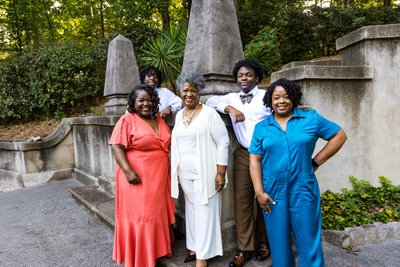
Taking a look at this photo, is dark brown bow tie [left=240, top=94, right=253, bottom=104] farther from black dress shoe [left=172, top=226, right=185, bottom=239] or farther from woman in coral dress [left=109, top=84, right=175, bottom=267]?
black dress shoe [left=172, top=226, right=185, bottom=239]

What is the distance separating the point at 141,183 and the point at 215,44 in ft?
5.43

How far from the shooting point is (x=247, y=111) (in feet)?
9.00

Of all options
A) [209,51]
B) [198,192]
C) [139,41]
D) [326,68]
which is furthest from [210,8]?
[139,41]

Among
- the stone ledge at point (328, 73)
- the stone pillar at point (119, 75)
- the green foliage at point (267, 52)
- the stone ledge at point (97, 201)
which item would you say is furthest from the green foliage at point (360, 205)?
the green foliage at point (267, 52)

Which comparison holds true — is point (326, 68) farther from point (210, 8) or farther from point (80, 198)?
point (80, 198)

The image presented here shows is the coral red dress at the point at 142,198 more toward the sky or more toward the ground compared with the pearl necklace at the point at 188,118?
A: more toward the ground

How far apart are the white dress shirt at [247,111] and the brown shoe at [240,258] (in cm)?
107

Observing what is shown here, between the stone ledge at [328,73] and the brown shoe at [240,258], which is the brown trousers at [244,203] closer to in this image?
the brown shoe at [240,258]

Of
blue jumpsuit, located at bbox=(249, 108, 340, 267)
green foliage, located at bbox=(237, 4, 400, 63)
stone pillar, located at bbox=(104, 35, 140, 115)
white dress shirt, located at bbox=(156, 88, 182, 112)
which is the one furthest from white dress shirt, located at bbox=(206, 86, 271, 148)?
green foliage, located at bbox=(237, 4, 400, 63)

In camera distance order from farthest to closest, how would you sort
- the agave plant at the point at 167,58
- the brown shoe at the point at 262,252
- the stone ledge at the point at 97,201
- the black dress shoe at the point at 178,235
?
1. the agave plant at the point at 167,58
2. the stone ledge at the point at 97,201
3. the black dress shoe at the point at 178,235
4. the brown shoe at the point at 262,252

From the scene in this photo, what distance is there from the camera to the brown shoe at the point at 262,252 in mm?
2849

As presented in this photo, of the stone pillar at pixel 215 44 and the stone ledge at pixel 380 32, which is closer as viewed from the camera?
the stone pillar at pixel 215 44

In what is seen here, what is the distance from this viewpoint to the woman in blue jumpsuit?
2.21m

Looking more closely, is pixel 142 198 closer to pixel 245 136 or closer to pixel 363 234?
pixel 245 136
